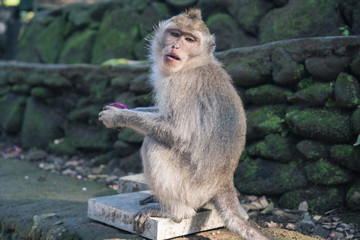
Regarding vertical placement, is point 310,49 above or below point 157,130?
above

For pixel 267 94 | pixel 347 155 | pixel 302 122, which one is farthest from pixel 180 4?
pixel 347 155

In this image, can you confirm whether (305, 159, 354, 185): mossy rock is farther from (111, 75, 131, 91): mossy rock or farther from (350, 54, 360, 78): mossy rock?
(111, 75, 131, 91): mossy rock

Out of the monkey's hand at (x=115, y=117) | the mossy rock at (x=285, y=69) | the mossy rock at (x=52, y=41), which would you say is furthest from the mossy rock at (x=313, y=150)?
the mossy rock at (x=52, y=41)

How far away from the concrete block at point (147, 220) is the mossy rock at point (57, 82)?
11.7ft

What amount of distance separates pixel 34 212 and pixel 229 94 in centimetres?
223

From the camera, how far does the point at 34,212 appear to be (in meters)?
4.11

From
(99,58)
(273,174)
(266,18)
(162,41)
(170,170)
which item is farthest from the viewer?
(99,58)

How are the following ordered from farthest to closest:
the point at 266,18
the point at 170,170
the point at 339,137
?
the point at 266,18
the point at 339,137
the point at 170,170

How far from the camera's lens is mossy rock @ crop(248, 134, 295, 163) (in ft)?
14.1

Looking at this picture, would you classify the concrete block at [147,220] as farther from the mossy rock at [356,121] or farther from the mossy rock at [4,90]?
the mossy rock at [4,90]

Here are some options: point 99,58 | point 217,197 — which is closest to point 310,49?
point 217,197

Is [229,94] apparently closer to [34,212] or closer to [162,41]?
[162,41]

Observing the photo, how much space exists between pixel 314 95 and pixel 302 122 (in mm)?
302

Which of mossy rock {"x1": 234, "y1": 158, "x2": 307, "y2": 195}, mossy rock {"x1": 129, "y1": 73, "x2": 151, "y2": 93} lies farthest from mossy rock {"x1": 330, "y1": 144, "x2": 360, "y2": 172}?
mossy rock {"x1": 129, "y1": 73, "x2": 151, "y2": 93}
